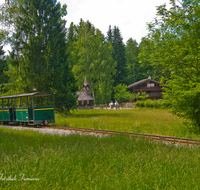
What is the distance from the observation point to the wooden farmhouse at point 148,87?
6894 centimetres

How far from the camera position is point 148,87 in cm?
6956

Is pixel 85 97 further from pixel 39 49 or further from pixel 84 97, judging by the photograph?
pixel 39 49

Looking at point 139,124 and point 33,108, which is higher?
point 33,108

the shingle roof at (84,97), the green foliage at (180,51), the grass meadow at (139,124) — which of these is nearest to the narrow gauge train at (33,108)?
the grass meadow at (139,124)

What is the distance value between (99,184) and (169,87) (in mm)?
9213

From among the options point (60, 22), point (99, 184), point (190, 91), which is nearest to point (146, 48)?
point (190, 91)

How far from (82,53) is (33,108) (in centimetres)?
4017

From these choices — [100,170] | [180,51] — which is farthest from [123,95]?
[100,170]

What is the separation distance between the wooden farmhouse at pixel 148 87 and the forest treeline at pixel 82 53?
6.20 meters

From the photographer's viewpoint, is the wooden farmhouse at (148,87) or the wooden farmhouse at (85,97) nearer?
the wooden farmhouse at (85,97)

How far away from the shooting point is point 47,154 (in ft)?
22.7

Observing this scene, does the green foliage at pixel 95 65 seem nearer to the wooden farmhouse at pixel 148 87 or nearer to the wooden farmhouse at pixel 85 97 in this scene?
the wooden farmhouse at pixel 85 97

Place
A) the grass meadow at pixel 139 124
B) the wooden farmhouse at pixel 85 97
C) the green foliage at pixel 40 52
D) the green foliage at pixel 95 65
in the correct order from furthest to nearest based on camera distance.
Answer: the wooden farmhouse at pixel 85 97 → the green foliage at pixel 95 65 → the green foliage at pixel 40 52 → the grass meadow at pixel 139 124

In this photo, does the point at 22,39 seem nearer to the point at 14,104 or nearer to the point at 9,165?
the point at 14,104
